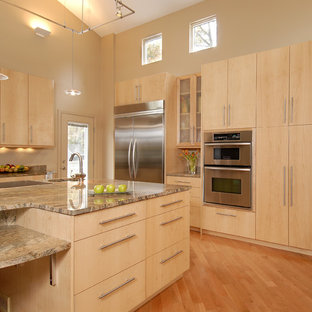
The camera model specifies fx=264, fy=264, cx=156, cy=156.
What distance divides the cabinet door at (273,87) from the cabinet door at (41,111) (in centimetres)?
346

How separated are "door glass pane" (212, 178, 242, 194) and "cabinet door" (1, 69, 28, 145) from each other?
123 inches

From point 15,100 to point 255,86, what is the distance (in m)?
3.62

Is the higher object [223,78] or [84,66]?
[84,66]

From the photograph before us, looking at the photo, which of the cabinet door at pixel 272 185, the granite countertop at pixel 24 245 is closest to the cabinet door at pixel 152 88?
the cabinet door at pixel 272 185

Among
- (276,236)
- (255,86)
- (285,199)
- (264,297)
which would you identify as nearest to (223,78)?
(255,86)

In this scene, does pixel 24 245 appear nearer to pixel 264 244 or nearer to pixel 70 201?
pixel 70 201

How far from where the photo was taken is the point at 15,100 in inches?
166

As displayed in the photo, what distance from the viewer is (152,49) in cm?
541

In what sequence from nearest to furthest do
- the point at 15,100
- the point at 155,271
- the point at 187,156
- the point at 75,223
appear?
the point at 75,223
the point at 155,271
the point at 15,100
the point at 187,156

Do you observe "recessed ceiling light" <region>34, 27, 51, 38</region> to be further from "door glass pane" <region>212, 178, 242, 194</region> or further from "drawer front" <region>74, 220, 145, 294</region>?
"drawer front" <region>74, 220, 145, 294</region>

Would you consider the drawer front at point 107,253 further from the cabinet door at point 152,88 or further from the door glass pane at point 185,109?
the cabinet door at point 152,88

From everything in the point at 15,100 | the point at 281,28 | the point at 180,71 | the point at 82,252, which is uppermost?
the point at 281,28

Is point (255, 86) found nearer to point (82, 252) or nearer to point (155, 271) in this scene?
point (155, 271)

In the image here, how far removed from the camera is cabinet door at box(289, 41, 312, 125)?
10.1 ft
